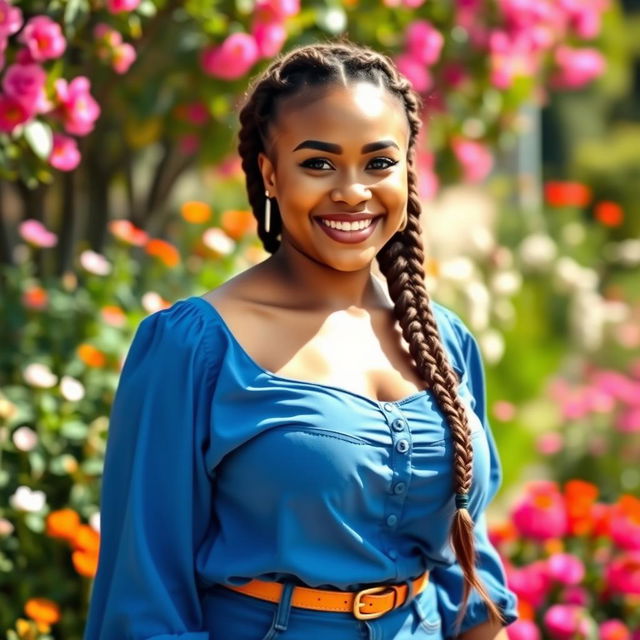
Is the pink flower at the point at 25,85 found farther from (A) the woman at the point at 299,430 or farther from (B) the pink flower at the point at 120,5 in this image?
(A) the woman at the point at 299,430

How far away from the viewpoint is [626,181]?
11.2 metres

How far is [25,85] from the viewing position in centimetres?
312

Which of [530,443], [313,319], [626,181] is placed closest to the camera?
[313,319]

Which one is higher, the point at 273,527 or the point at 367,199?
the point at 367,199

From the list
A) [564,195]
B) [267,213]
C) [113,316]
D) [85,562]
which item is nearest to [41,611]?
[85,562]

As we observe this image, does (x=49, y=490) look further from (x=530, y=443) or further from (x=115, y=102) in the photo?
(x=530, y=443)

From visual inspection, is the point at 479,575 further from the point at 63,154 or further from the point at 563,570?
the point at 63,154

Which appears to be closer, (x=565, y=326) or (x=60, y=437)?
(x=60, y=437)

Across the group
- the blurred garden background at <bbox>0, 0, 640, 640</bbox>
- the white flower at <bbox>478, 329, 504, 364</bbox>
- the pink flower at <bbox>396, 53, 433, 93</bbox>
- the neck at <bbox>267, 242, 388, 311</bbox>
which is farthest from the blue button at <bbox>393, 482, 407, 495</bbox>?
the pink flower at <bbox>396, 53, 433, 93</bbox>

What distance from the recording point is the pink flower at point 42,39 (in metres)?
3.12

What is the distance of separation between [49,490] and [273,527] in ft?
4.52

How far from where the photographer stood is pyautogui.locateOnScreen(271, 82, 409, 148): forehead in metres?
2.05

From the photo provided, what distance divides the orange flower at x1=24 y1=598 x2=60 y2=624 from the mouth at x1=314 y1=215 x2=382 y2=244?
1297 mm

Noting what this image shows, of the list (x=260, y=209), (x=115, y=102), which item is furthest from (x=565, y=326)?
(x=260, y=209)
